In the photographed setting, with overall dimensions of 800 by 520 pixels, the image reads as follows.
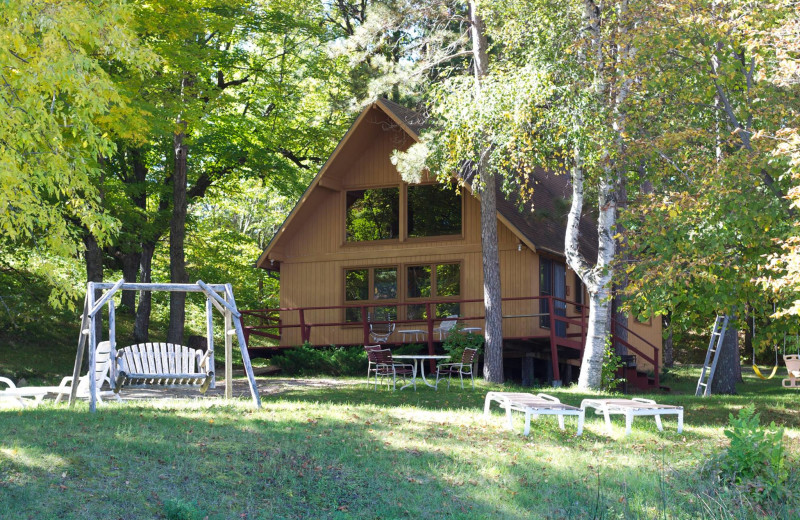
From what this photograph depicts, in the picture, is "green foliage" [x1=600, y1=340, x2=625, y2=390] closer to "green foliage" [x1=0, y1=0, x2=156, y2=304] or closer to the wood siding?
the wood siding

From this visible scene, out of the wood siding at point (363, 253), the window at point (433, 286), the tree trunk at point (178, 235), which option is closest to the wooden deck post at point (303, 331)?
the wood siding at point (363, 253)

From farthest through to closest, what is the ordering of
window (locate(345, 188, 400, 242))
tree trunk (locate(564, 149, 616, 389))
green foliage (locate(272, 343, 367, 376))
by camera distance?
1. window (locate(345, 188, 400, 242))
2. green foliage (locate(272, 343, 367, 376))
3. tree trunk (locate(564, 149, 616, 389))

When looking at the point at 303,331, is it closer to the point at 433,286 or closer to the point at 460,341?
the point at 433,286

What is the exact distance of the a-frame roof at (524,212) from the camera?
862 inches

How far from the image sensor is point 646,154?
13586mm

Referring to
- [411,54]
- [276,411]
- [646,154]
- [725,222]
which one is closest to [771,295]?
[725,222]

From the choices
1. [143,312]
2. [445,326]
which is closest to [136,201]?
[143,312]

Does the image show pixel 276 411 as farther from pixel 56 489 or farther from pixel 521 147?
pixel 521 147

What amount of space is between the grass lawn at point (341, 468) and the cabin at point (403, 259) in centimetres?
1066

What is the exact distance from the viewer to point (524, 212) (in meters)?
23.8

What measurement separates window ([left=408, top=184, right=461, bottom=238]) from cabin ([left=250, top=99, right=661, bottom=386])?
1.1 inches

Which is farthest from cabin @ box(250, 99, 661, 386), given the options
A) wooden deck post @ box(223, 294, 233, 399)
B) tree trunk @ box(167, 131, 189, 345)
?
wooden deck post @ box(223, 294, 233, 399)

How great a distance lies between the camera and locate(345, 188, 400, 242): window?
957 inches

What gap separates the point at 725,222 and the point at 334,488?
683cm
